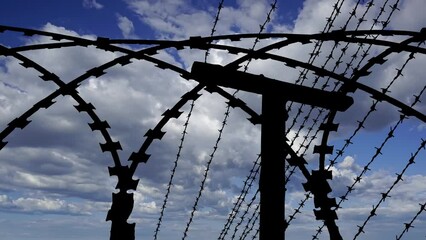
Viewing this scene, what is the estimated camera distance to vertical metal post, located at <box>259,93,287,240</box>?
12.8 feet

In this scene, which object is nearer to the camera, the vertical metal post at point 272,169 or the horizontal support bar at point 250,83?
the vertical metal post at point 272,169

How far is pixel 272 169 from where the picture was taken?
3.93 m

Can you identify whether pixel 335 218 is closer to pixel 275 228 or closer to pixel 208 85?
pixel 275 228

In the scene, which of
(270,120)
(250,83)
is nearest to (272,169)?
(270,120)

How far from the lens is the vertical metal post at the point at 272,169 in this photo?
3887 millimetres

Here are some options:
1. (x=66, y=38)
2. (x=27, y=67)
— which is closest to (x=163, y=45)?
(x=66, y=38)

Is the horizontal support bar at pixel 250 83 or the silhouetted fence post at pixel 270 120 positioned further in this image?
the horizontal support bar at pixel 250 83

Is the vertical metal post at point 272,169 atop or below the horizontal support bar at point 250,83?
below

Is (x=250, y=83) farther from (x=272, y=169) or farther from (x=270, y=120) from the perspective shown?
(x=272, y=169)

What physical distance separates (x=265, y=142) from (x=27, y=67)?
250cm

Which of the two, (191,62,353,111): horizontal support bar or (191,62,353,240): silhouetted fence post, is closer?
(191,62,353,240): silhouetted fence post

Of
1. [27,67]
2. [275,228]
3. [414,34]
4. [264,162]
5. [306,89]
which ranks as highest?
[414,34]

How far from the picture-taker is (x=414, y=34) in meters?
4.54

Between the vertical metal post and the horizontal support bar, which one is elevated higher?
the horizontal support bar
